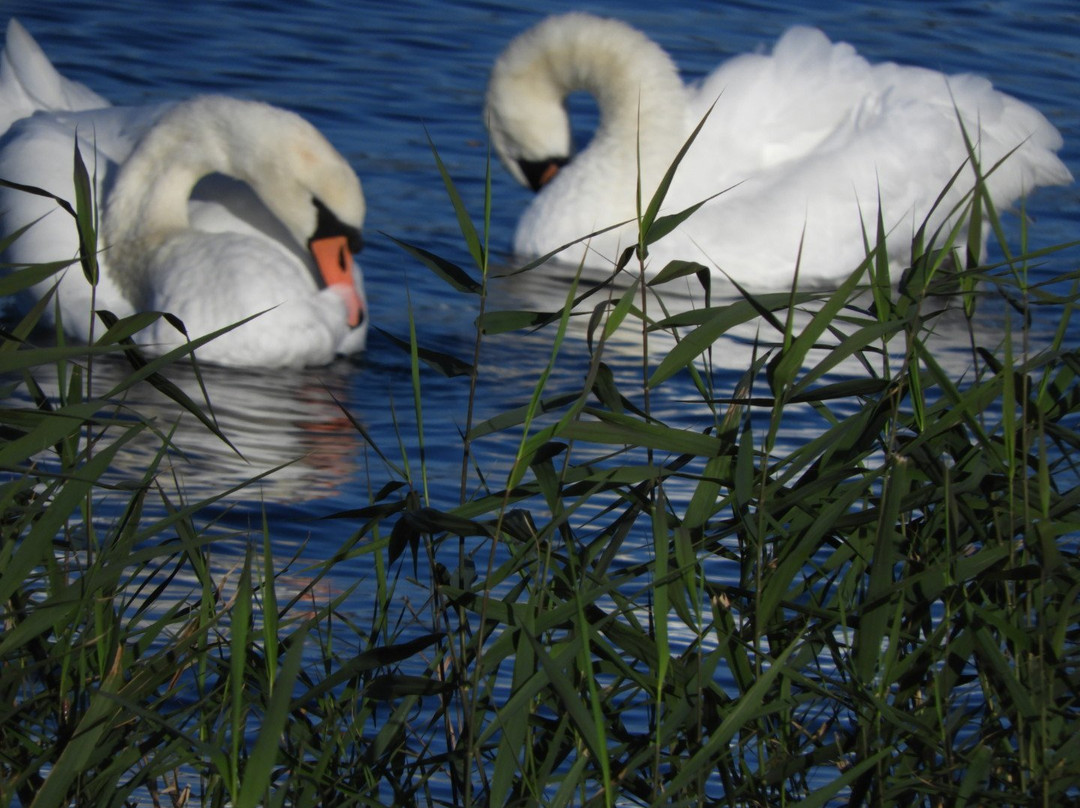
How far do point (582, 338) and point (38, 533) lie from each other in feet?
14.5

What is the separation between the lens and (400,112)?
9266mm

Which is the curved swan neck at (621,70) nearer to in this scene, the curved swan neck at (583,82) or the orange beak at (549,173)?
the curved swan neck at (583,82)

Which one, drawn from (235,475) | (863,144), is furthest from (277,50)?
(235,475)

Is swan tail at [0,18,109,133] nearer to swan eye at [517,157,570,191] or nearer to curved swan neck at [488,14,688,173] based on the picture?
curved swan neck at [488,14,688,173]

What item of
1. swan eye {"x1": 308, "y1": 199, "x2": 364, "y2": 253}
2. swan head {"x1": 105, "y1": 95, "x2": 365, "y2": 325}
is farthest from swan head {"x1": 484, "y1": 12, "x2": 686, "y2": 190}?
swan eye {"x1": 308, "y1": 199, "x2": 364, "y2": 253}

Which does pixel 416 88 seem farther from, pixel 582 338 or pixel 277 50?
pixel 582 338

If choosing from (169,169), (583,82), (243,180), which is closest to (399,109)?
(583,82)

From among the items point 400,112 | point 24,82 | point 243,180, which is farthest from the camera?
point 400,112

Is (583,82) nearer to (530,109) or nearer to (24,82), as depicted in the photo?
(530,109)

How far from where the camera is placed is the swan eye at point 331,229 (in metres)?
6.20

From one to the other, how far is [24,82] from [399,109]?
2.30 m

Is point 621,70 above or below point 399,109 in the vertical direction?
above

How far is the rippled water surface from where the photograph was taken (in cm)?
507

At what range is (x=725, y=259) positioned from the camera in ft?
24.5
